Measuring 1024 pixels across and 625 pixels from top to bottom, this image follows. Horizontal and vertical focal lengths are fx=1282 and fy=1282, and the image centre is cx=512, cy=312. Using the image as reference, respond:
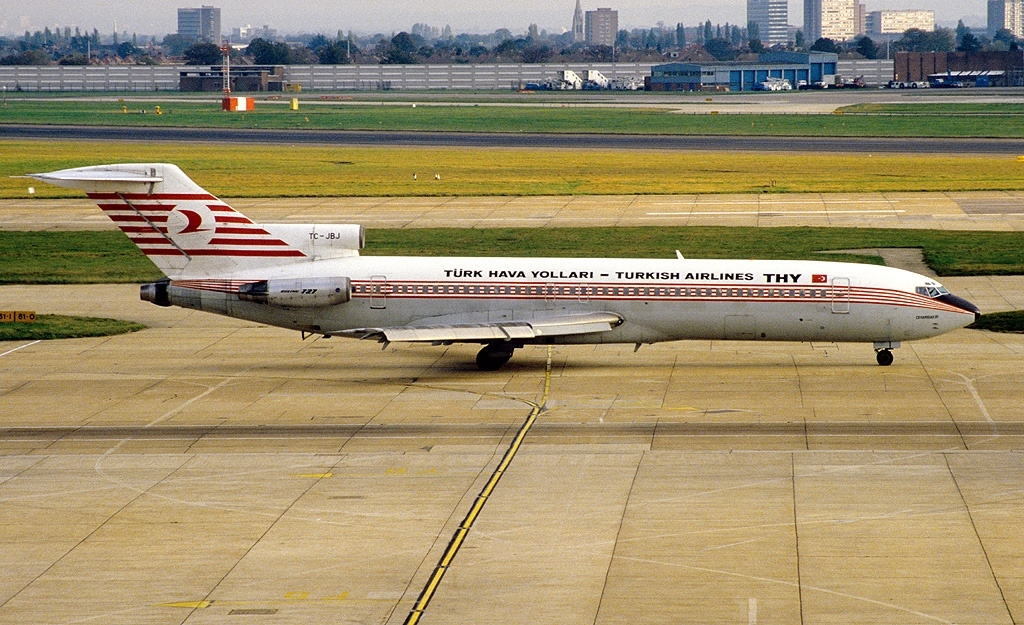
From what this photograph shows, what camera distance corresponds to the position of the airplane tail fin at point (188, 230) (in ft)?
129

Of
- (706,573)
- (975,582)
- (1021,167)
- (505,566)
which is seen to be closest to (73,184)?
(505,566)

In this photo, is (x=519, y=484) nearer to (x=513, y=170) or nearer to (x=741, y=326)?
(x=741, y=326)

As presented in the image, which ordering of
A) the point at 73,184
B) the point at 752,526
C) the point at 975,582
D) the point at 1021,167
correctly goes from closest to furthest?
1. the point at 975,582
2. the point at 752,526
3. the point at 73,184
4. the point at 1021,167

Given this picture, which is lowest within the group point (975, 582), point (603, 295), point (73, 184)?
point (975, 582)

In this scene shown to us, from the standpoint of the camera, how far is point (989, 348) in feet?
138

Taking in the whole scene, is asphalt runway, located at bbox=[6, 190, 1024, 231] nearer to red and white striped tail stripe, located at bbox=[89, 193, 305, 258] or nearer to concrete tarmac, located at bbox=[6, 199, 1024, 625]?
concrete tarmac, located at bbox=[6, 199, 1024, 625]

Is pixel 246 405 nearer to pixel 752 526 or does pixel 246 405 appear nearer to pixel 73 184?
pixel 73 184

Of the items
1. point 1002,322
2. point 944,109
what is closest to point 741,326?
point 1002,322

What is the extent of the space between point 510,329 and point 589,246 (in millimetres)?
25112

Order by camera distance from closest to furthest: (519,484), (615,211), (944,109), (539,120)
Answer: (519,484), (615,211), (539,120), (944,109)

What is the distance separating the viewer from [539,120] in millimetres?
156375

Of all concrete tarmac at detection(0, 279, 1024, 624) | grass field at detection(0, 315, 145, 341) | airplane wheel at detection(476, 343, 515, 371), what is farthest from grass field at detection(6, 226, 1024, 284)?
airplane wheel at detection(476, 343, 515, 371)

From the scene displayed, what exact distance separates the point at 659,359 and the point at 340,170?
63266mm

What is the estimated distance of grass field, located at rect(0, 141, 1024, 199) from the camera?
8881 cm
